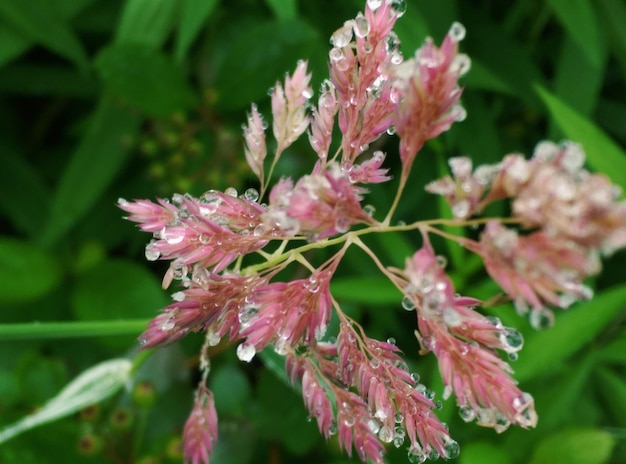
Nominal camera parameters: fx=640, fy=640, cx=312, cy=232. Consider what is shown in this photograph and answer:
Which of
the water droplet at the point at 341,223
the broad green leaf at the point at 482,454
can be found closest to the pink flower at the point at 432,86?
the water droplet at the point at 341,223

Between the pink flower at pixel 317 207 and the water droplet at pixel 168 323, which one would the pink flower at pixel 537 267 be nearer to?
the pink flower at pixel 317 207

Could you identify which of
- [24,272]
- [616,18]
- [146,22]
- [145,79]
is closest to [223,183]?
[145,79]

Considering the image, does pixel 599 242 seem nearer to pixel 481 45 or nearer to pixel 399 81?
pixel 399 81

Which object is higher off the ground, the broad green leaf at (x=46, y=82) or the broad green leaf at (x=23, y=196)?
the broad green leaf at (x=46, y=82)

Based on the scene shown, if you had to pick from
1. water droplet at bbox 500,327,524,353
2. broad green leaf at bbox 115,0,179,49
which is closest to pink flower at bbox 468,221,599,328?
water droplet at bbox 500,327,524,353

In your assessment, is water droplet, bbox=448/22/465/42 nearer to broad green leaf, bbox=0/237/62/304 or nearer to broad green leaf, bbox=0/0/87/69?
broad green leaf, bbox=0/0/87/69

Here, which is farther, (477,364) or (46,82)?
(46,82)

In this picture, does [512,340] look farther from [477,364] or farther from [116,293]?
[116,293]
